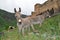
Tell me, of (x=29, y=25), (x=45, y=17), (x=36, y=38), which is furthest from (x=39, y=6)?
(x=36, y=38)

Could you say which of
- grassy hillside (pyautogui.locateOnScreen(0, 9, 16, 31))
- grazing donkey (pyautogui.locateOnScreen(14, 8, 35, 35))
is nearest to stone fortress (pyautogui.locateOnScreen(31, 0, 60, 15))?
grassy hillside (pyautogui.locateOnScreen(0, 9, 16, 31))

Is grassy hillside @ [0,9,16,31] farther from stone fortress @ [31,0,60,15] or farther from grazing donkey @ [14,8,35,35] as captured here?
grazing donkey @ [14,8,35,35]

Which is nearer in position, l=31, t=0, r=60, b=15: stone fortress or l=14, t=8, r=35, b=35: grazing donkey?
l=14, t=8, r=35, b=35: grazing donkey

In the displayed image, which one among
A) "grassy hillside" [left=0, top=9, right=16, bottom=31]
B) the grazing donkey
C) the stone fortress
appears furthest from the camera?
"grassy hillside" [left=0, top=9, right=16, bottom=31]

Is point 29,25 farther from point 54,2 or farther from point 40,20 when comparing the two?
point 54,2

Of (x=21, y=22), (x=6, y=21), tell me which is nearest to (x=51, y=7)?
(x=21, y=22)

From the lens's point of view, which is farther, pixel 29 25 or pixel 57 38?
pixel 29 25

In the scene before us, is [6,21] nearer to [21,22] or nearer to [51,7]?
[51,7]

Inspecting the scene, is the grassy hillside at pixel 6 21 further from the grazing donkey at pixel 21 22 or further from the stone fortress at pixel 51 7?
the grazing donkey at pixel 21 22

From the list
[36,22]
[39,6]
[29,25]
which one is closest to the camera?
[29,25]

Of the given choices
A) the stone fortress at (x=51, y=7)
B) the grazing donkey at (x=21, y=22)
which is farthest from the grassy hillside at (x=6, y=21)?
the grazing donkey at (x=21, y=22)

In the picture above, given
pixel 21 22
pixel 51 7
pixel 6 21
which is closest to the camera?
pixel 21 22

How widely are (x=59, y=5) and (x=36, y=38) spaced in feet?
74.6

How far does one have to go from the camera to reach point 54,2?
33406 mm
